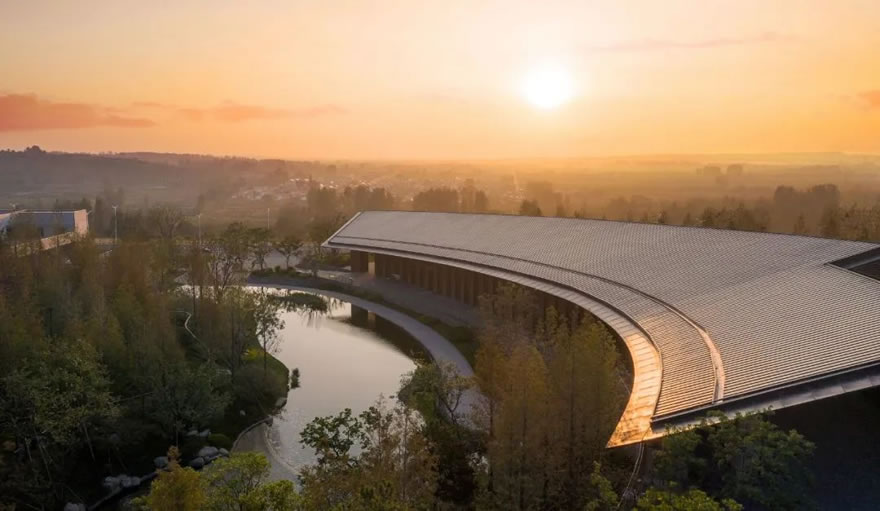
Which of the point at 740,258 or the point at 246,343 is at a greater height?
the point at 740,258

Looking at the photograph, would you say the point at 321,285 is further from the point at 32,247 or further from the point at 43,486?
the point at 43,486

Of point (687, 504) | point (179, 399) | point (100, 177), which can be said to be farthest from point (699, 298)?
point (100, 177)

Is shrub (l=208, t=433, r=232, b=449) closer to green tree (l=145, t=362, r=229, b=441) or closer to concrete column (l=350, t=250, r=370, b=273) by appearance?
green tree (l=145, t=362, r=229, b=441)

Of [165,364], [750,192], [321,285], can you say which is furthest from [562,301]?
[750,192]

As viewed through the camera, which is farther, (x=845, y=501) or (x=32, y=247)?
(x=32, y=247)

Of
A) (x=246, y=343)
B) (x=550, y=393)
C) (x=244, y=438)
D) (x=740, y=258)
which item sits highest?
(x=740, y=258)

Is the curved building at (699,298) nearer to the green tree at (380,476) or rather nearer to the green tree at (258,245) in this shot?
the green tree at (380,476)

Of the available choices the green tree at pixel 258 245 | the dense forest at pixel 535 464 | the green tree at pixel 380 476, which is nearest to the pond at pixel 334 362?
the dense forest at pixel 535 464
